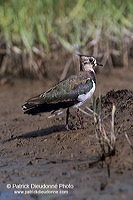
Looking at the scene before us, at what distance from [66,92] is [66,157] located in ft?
3.48

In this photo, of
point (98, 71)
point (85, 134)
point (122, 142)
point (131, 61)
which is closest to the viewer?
point (122, 142)

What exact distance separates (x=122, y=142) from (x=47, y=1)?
5980 millimetres

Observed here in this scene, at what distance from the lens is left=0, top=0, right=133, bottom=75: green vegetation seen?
33.3 feet

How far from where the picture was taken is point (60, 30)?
10586 mm

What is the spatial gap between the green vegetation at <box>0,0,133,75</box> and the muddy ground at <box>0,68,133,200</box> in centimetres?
213

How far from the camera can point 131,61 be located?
1176cm

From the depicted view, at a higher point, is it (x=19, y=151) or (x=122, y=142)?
(x=122, y=142)

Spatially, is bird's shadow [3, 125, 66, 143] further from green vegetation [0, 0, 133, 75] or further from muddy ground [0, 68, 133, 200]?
green vegetation [0, 0, 133, 75]

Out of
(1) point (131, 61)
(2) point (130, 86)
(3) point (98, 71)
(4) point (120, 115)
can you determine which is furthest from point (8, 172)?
(1) point (131, 61)

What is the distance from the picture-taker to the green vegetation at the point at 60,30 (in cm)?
1014

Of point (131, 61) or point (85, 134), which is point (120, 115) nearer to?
point (85, 134)

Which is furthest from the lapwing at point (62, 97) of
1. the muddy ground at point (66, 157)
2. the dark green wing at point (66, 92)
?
the muddy ground at point (66, 157)

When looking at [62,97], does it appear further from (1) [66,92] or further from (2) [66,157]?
(2) [66,157]

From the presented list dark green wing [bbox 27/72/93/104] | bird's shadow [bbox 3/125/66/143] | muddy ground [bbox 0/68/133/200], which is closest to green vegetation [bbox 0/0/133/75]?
muddy ground [bbox 0/68/133/200]
